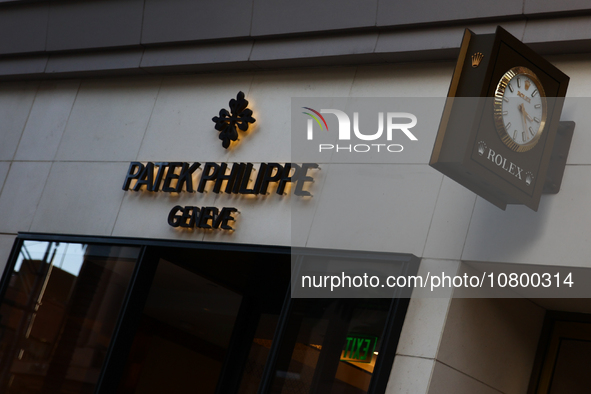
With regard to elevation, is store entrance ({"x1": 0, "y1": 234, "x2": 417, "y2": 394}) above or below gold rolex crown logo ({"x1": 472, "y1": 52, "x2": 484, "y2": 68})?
below

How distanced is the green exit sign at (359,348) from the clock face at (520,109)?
187cm

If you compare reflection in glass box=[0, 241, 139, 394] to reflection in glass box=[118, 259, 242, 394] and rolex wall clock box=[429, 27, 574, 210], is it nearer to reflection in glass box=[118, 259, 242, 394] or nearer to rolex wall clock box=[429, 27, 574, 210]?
reflection in glass box=[118, 259, 242, 394]

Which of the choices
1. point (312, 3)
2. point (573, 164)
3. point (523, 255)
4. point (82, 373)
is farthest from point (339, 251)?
point (82, 373)

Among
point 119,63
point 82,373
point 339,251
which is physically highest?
point 119,63

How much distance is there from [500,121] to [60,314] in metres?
4.96

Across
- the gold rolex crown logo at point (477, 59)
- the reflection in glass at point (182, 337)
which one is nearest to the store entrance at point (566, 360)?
the gold rolex crown logo at point (477, 59)

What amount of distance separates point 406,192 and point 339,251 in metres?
0.73

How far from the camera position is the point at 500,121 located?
4223mm

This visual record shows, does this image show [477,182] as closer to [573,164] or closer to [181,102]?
[573,164]

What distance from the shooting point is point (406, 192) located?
548cm

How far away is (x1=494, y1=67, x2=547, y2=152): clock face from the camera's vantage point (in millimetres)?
4231

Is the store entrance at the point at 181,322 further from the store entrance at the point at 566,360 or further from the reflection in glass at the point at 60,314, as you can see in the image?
the store entrance at the point at 566,360

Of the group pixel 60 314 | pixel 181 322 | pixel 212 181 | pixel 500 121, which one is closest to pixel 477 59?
pixel 500 121

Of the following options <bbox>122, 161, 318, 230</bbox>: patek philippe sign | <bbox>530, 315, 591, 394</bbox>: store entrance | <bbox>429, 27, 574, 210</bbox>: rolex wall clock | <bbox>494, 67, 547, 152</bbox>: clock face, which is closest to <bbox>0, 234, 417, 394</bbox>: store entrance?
<bbox>122, 161, 318, 230</bbox>: patek philippe sign
